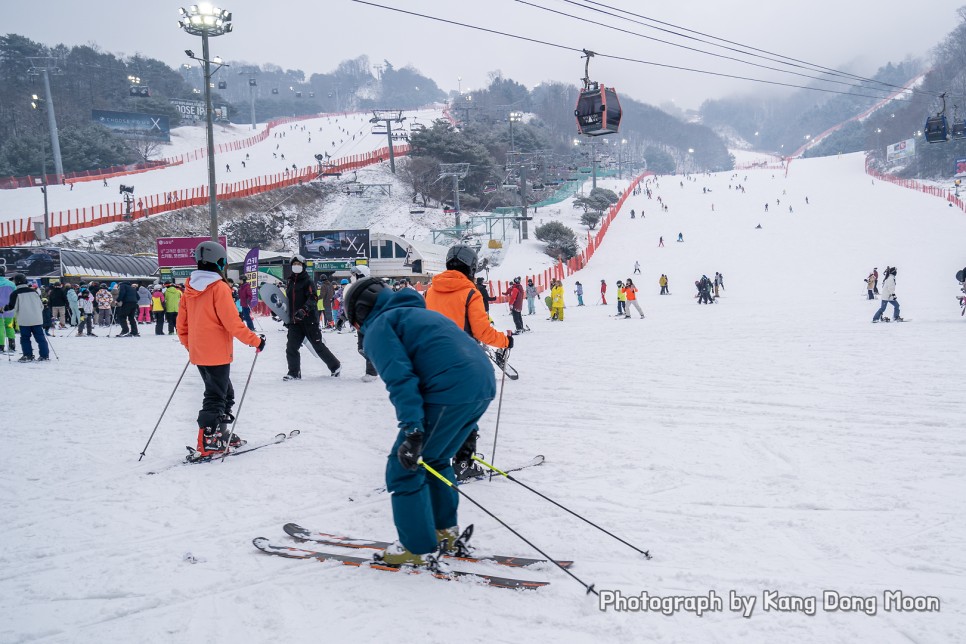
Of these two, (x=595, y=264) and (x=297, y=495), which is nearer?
(x=297, y=495)

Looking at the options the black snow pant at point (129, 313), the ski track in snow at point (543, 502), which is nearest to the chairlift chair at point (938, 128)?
the ski track in snow at point (543, 502)

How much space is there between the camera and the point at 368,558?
10.0 feet

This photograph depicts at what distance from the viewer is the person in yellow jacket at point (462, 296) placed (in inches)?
170

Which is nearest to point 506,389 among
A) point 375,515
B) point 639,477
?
point 639,477

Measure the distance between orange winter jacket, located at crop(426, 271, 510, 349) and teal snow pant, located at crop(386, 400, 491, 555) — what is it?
142 centimetres

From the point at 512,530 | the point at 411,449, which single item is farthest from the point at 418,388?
the point at 512,530

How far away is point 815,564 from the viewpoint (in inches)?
114

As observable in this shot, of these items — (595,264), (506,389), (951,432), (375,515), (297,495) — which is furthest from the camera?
(595,264)

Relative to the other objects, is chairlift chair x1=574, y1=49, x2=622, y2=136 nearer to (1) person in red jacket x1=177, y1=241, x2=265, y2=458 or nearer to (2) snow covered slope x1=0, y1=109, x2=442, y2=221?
(1) person in red jacket x1=177, y1=241, x2=265, y2=458

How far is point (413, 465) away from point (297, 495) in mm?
1828

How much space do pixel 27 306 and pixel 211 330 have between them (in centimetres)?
708

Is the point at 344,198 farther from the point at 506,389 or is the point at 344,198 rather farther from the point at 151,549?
the point at 151,549

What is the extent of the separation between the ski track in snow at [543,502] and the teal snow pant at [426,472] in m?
0.22

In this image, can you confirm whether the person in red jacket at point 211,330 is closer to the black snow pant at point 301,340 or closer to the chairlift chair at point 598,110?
the black snow pant at point 301,340
